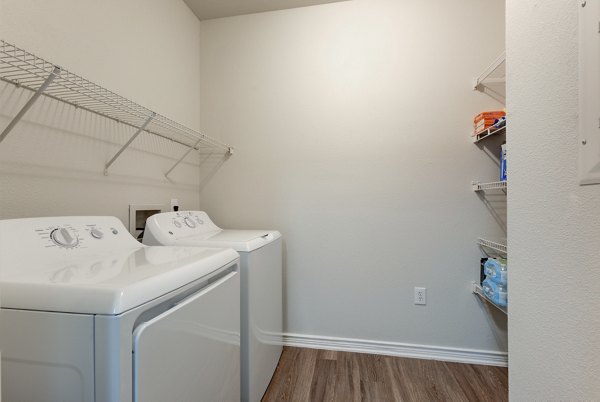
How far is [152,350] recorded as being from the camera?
632 millimetres

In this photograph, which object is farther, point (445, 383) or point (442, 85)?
point (442, 85)

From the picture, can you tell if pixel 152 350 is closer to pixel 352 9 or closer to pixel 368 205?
pixel 368 205

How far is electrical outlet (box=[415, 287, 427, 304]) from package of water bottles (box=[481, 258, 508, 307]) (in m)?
0.34

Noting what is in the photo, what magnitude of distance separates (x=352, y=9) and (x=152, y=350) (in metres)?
2.28

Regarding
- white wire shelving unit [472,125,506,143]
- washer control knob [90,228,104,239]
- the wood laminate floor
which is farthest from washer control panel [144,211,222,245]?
white wire shelving unit [472,125,506,143]

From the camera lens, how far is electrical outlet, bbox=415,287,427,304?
71.7 inches

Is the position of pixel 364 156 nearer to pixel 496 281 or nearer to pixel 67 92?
pixel 496 281

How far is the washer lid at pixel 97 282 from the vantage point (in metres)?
0.58

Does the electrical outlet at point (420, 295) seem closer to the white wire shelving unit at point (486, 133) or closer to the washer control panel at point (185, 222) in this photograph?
the white wire shelving unit at point (486, 133)

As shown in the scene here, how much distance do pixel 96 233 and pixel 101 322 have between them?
24.0 inches

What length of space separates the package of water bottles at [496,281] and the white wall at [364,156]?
17cm

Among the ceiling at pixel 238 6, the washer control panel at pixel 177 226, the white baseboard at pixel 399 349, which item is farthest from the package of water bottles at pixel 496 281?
the ceiling at pixel 238 6

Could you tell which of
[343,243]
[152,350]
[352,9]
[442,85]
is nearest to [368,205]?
[343,243]

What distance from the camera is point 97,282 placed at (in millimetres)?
618
